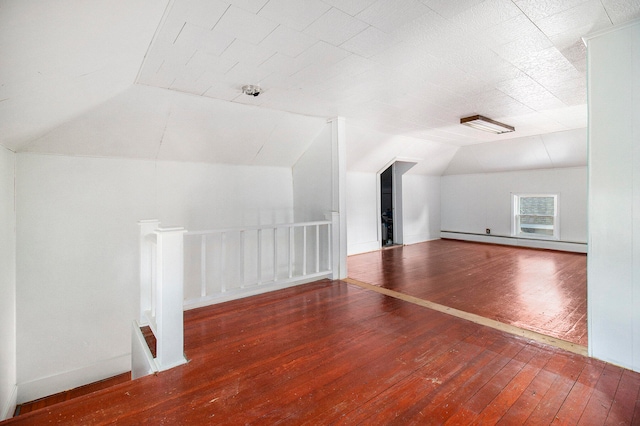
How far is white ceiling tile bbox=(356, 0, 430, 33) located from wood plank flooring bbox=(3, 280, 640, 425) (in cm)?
233

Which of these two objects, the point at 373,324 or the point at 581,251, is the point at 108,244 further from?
the point at 581,251

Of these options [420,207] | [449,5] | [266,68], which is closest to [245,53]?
[266,68]

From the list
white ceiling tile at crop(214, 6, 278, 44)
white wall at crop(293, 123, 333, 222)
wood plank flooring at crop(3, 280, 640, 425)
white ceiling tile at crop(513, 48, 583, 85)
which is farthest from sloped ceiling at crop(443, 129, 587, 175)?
white ceiling tile at crop(214, 6, 278, 44)

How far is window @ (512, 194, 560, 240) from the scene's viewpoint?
22.6 ft

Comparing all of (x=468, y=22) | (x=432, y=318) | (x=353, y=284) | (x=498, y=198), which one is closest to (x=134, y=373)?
(x=353, y=284)

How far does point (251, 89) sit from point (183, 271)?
2052mm

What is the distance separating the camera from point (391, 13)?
1.92m

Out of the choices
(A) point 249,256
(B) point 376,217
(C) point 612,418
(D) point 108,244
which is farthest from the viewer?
(B) point 376,217

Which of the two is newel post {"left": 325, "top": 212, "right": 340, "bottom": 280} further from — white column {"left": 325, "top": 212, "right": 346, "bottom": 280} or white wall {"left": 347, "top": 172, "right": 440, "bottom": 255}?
white wall {"left": 347, "top": 172, "right": 440, "bottom": 255}

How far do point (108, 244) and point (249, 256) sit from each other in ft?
6.03

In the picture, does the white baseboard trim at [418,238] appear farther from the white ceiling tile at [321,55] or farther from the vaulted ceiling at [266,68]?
the white ceiling tile at [321,55]

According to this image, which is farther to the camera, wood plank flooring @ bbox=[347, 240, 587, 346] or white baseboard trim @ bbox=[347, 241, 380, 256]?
white baseboard trim @ bbox=[347, 241, 380, 256]

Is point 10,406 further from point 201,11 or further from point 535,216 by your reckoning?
point 535,216

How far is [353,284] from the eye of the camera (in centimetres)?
404
